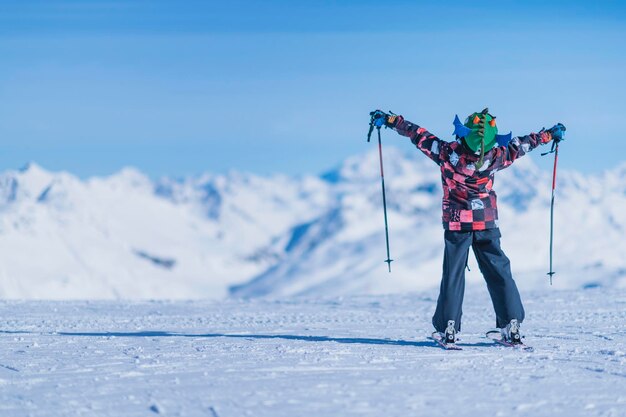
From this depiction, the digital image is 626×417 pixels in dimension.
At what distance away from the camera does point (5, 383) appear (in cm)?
676

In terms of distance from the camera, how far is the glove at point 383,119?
9109mm

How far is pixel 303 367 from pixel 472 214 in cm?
239

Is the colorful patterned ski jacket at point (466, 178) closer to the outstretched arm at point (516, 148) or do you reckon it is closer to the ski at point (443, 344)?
the outstretched arm at point (516, 148)

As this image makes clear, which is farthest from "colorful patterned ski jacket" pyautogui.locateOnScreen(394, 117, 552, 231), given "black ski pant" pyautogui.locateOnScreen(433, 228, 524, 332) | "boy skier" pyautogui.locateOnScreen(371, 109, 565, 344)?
"black ski pant" pyautogui.locateOnScreen(433, 228, 524, 332)

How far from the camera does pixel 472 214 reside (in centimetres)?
866

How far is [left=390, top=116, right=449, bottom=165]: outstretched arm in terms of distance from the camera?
8.75m

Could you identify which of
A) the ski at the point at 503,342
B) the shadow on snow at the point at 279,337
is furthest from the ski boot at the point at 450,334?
the ski at the point at 503,342

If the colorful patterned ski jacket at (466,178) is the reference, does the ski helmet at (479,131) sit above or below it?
above

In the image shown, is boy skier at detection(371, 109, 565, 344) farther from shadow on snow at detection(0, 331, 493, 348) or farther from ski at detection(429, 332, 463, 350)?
shadow on snow at detection(0, 331, 493, 348)

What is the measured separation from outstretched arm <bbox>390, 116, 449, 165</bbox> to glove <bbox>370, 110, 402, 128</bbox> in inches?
0.5

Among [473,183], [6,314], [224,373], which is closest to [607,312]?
[473,183]

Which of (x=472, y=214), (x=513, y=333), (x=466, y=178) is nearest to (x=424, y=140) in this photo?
(x=466, y=178)

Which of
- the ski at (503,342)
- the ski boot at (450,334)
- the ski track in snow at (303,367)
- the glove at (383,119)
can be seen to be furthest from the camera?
the glove at (383,119)

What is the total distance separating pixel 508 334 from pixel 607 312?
422 cm
